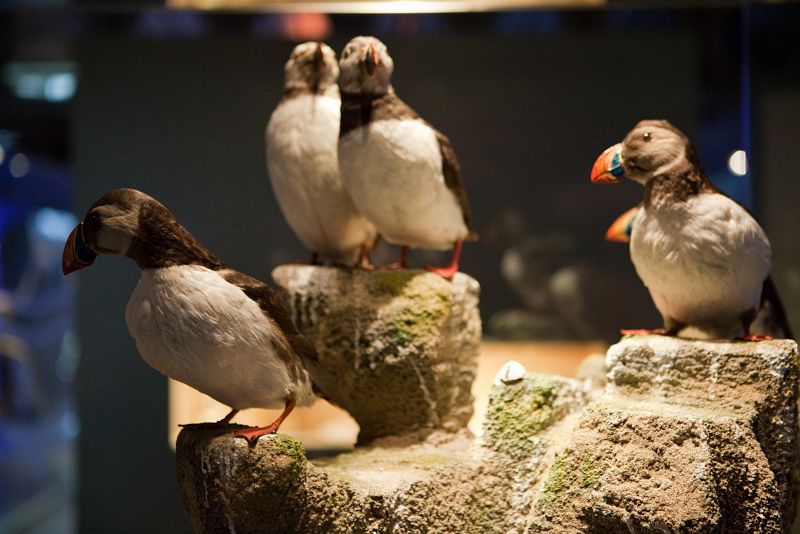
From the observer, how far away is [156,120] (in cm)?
491

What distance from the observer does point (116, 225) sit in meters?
2.77

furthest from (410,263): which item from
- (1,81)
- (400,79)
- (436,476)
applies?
(1,81)

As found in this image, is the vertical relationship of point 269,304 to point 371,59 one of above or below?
below

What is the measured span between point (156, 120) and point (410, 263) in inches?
64.6

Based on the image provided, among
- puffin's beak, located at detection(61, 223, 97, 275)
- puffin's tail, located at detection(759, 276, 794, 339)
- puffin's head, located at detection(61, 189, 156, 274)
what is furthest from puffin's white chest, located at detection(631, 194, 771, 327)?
puffin's beak, located at detection(61, 223, 97, 275)

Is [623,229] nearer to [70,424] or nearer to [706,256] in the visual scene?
[706,256]

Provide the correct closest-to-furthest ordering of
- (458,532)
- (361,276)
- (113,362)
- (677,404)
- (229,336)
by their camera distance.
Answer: (229,336) < (677,404) < (458,532) < (361,276) < (113,362)

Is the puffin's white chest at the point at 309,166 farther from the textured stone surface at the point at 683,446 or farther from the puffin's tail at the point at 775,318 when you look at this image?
the puffin's tail at the point at 775,318

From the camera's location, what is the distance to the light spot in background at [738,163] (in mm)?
4625

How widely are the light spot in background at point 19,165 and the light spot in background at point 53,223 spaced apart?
0.83 feet

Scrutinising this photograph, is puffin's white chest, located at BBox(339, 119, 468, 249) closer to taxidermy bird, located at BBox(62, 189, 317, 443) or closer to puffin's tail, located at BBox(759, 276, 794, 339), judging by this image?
taxidermy bird, located at BBox(62, 189, 317, 443)

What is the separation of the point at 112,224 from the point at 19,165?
2.67 m

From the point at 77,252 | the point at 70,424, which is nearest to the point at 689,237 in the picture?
the point at 77,252

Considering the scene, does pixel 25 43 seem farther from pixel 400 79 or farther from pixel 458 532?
pixel 458 532
